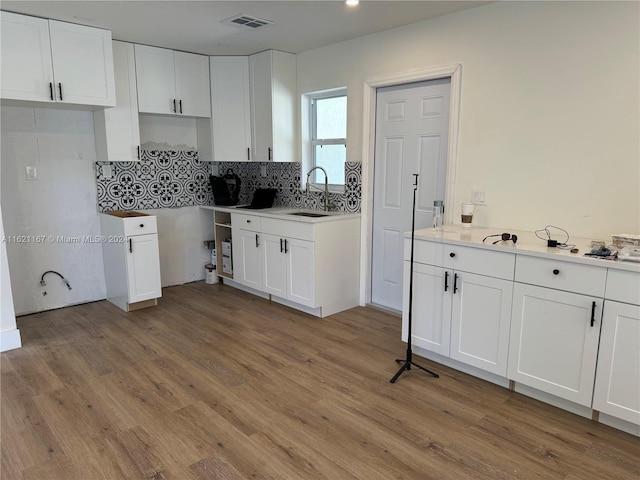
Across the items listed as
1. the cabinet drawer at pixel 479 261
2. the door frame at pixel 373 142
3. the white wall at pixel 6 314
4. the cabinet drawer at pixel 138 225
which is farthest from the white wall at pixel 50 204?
the cabinet drawer at pixel 479 261

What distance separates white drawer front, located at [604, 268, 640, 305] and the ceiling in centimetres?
201

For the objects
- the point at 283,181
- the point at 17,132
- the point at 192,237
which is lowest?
the point at 192,237

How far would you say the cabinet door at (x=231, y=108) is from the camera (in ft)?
15.0

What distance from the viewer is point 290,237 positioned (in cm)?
396

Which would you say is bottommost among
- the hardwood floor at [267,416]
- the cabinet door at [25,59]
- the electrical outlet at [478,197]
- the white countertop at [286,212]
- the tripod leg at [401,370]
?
the hardwood floor at [267,416]

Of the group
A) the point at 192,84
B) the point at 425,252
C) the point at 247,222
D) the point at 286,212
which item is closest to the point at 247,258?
the point at 247,222

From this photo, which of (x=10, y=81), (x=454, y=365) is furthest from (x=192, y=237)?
(x=454, y=365)

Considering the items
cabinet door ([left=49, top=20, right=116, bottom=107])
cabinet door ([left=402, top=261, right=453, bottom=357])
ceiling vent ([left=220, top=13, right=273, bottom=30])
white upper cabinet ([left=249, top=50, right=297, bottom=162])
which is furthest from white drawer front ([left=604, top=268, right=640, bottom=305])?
cabinet door ([left=49, top=20, right=116, bottom=107])

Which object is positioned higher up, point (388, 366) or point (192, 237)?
point (192, 237)

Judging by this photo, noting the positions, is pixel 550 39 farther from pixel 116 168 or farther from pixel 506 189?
pixel 116 168

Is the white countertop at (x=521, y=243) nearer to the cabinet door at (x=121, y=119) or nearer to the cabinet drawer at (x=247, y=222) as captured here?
the cabinet drawer at (x=247, y=222)

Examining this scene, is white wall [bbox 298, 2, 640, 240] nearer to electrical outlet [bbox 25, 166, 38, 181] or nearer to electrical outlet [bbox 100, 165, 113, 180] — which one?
electrical outlet [bbox 100, 165, 113, 180]

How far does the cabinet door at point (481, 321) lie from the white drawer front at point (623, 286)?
0.49 m

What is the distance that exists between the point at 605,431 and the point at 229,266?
3.63m
